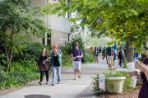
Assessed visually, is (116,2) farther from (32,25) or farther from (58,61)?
(32,25)

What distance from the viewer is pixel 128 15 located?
5.39 meters

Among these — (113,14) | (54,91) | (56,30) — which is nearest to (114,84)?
(54,91)

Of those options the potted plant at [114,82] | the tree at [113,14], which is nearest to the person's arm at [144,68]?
the tree at [113,14]

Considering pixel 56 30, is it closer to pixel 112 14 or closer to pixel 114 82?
pixel 114 82

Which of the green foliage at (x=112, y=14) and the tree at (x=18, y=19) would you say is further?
the tree at (x=18, y=19)

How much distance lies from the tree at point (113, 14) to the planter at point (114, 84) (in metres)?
6.49

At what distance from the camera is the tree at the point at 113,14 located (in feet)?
17.9

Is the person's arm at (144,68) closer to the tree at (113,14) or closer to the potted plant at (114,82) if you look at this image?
the tree at (113,14)

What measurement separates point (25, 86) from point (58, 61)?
1705 mm

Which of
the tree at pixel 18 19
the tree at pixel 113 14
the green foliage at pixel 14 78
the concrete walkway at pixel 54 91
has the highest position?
the tree at pixel 18 19

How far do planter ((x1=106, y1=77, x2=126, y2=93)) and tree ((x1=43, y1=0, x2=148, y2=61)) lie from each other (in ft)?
21.3

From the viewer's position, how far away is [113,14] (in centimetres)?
582

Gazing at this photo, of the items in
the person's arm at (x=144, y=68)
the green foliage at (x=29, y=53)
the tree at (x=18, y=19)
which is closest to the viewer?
the person's arm at (x=144, y=68)

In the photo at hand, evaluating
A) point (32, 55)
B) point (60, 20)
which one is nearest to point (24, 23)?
point (32, 55)
